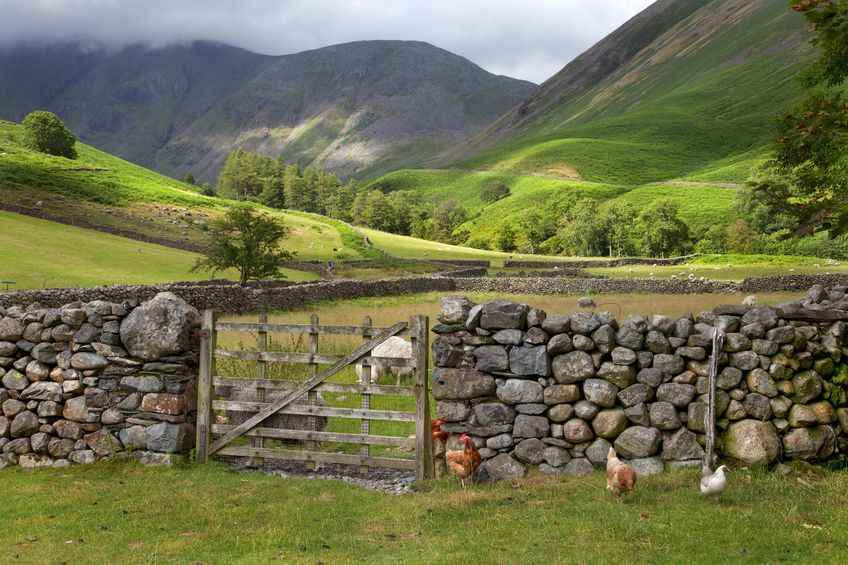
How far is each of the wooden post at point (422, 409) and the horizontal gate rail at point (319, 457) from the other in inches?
7.1

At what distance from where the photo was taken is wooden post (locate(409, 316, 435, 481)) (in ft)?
37.3

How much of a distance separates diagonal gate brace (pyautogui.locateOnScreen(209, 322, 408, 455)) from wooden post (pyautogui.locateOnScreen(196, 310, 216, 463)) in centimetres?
17

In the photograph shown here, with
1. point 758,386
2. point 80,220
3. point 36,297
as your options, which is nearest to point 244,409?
point 758,386

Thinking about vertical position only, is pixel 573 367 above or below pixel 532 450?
above

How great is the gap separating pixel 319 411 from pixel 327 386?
418 millimetres

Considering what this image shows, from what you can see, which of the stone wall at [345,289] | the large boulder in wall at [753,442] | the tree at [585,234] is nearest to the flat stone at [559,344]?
the large boulder in wall at [753,442]

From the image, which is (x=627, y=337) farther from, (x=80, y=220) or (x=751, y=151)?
(x=751, y=151)

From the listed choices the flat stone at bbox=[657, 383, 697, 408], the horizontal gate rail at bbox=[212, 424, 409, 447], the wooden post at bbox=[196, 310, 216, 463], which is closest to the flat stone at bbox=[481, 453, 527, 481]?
the horizontal gate rail at bbox=[212, 424, 409, 447]

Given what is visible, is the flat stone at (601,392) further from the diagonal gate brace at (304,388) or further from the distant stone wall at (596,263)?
the distant stone wall at (596,263)

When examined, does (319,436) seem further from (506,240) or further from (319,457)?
(506,240)

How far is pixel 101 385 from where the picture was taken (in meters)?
12.4

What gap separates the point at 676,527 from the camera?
28.4ft

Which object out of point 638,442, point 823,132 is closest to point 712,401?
point 638,442

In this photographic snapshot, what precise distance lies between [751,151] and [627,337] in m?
192
